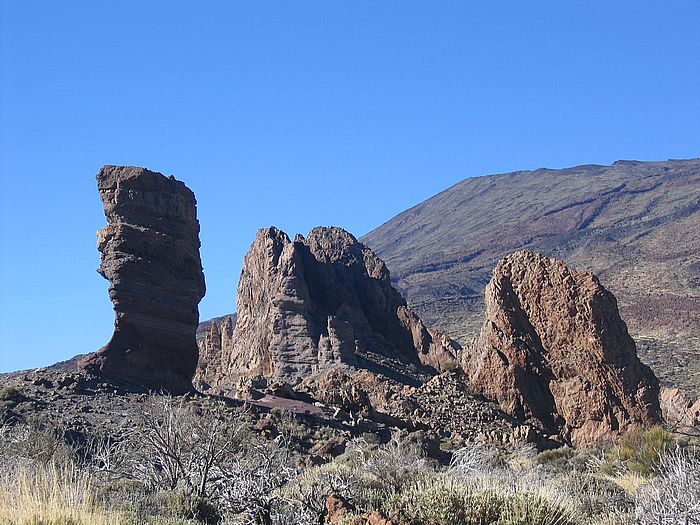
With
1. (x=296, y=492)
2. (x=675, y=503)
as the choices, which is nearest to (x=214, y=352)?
(x=296, y=492)

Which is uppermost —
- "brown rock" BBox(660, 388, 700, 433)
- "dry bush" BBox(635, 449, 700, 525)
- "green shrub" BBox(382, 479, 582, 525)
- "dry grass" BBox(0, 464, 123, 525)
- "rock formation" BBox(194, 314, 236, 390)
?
"rock formation" BBox(194, 314, 236, 390)

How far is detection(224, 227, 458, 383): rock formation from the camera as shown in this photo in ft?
138

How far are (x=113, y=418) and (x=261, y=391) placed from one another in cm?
766

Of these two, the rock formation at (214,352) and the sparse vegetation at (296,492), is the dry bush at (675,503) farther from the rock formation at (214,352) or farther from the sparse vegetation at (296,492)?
the rock formation at (214,352)

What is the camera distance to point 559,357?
1288 inches

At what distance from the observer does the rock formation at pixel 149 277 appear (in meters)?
31.4

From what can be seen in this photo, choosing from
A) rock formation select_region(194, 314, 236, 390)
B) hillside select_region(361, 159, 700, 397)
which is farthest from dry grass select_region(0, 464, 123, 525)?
hillside select_region(361, 159, 700, 397)

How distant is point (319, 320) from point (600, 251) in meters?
79.3

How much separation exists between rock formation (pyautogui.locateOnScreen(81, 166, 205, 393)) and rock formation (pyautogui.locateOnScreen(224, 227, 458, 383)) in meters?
9.00

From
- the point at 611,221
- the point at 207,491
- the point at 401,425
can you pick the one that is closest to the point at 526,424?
the point at 401,425

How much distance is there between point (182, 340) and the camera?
3284 centimetres

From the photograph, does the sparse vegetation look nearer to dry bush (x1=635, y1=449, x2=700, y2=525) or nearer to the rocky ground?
dry bush (x1=635, y1=449, x2=700, y2=525)

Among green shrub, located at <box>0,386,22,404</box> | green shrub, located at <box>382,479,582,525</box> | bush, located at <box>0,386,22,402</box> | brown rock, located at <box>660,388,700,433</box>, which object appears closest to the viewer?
green shrub, located at <box>382,479,582,525</box>

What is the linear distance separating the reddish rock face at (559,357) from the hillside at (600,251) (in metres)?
18.4
